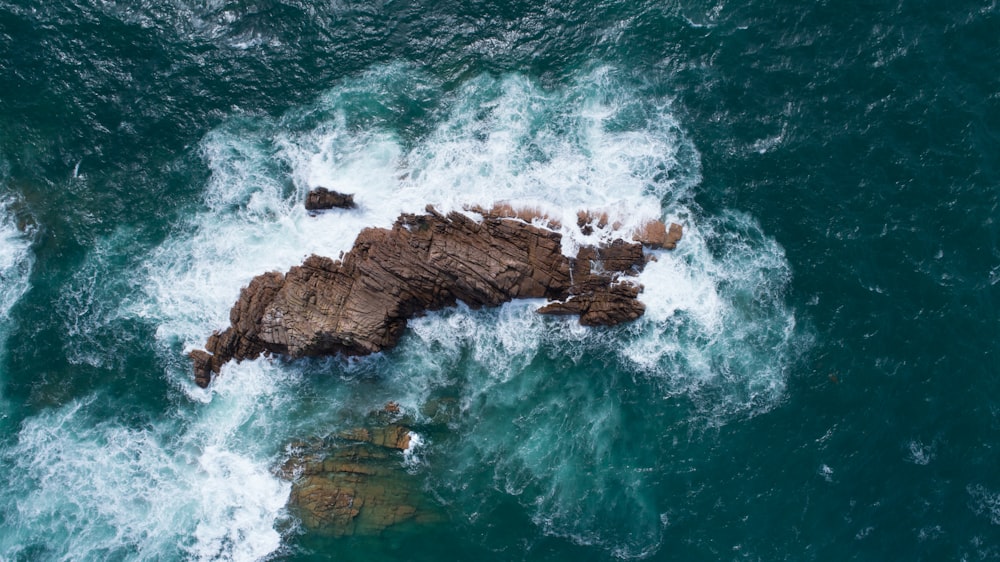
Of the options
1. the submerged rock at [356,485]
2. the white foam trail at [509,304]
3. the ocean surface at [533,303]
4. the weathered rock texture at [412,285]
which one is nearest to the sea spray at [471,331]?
the white foam trail at [509,304]

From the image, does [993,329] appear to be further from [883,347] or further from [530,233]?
[530,233]

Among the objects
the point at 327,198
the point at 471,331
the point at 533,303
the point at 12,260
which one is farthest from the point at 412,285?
the point at 12,260

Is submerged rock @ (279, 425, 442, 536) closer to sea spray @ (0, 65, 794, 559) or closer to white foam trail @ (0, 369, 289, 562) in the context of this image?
sea spray @ (0, 65, 794, 559)

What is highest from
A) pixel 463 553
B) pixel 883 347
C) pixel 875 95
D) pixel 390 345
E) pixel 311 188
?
pixel 875 95

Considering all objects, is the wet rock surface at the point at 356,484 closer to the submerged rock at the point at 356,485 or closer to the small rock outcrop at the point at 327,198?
the submerged rock at the point at 356,485

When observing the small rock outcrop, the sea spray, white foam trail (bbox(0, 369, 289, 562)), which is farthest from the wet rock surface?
the small rock outcrop

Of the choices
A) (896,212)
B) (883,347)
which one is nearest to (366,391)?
(883,347)

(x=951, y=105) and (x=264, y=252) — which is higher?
(x=951, y=105)
